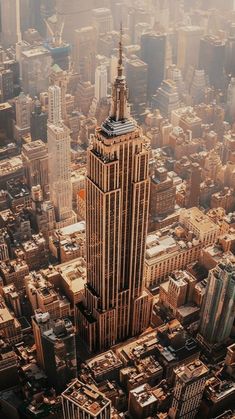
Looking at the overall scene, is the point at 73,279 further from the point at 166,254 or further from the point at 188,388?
the point at 188,388

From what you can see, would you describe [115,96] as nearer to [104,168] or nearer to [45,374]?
[104,168]

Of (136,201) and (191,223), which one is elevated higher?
(136,201)

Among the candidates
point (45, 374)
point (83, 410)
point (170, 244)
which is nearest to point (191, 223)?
→ point (170, 244)

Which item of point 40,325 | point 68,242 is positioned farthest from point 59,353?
point 68,242

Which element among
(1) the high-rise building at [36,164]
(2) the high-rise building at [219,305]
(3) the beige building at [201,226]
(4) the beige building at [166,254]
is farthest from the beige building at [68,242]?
(2) the high-rise building at [219,305]

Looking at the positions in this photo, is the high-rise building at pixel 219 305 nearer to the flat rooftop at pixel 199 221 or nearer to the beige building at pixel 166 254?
the beige building at pixel 166 254

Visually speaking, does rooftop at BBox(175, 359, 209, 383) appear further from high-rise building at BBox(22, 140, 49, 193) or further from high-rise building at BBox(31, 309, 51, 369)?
high-rise building at BBox(22, 140, 49, 193)

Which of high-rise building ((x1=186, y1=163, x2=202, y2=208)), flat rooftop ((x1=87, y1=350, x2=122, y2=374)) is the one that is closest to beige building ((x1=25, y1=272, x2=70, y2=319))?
flat rooftop ((x1=87, y1=350, x2=122, y2=374))
